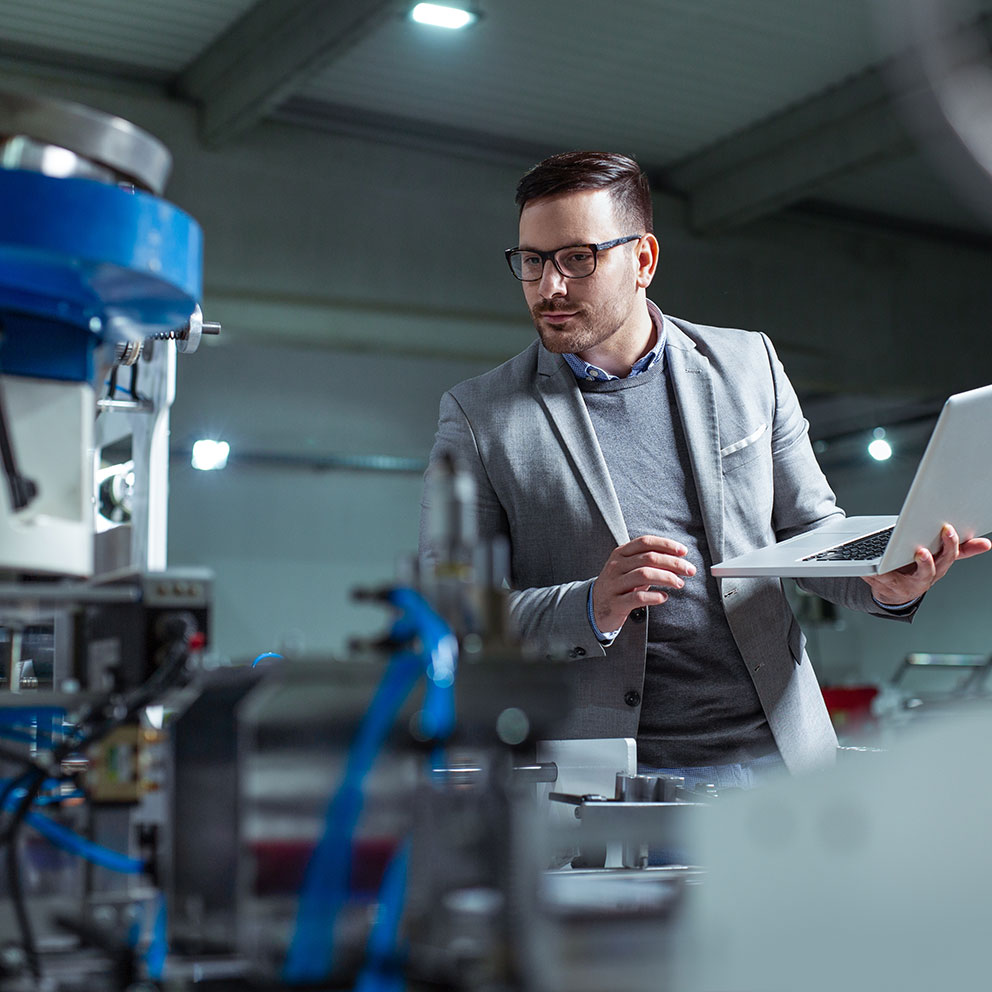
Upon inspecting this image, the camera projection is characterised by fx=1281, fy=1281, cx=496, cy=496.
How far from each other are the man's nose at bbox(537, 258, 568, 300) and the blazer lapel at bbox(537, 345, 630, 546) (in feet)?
0.39

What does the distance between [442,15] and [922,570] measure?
3.94m

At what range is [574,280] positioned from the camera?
71.9 inches

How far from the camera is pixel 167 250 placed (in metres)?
0.98

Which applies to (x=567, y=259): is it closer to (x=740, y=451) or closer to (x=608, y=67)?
(x=740, y=451)

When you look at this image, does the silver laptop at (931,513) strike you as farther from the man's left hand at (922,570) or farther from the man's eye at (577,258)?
the man's eye at (577,258)

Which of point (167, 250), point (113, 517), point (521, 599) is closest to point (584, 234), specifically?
point (521, 599)

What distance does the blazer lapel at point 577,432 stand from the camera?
1.75 metres

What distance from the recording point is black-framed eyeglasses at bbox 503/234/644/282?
1.83 meters

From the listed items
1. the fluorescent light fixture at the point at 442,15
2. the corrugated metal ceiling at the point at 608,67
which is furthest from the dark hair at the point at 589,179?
the corrugated metal ceiling at the point at 608,67

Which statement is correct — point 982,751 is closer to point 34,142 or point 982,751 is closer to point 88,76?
point 34,142

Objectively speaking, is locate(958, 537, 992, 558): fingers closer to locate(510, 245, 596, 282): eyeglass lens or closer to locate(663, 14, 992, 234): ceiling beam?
locate(510, 245, 596, 282): eyeglass lens

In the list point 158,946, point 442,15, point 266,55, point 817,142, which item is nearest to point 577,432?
point 158,946

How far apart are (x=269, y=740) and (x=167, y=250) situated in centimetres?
44

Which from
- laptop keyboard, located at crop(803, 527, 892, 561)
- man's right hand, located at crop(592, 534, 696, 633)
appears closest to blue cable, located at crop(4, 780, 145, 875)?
man's right hand, located at crop(592, 534, 696, 633)
